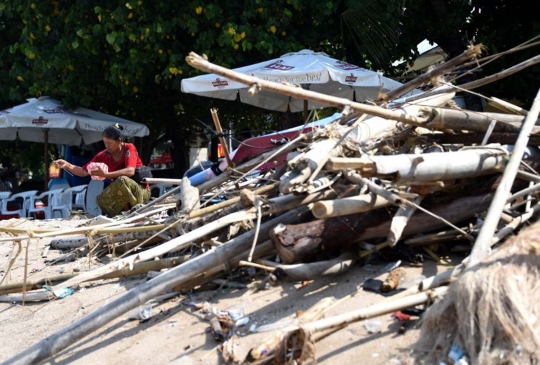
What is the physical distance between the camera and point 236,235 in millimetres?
4602

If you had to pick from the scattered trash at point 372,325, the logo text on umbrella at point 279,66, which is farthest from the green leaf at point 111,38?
the scattered trash at point 372,325

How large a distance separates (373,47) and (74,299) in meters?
7.50

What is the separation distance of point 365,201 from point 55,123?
950 centimetres

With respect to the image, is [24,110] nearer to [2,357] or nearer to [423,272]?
[2,357]

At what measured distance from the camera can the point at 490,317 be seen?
9.17 ft

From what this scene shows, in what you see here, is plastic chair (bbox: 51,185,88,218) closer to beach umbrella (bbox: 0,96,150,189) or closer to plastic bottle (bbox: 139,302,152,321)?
beach umbrella (bbox: 0,96,150,189)

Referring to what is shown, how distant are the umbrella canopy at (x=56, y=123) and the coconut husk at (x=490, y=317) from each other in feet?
33.6

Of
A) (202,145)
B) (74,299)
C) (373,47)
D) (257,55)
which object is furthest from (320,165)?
(202,145)

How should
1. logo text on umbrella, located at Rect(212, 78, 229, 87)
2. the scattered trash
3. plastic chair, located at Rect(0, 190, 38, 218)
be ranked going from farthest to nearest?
plastic chair, located at Rect(0, 190, 38, 218) → logo text on umbrella, located at Rect(212, 78, 229, 87) → the scattered trash

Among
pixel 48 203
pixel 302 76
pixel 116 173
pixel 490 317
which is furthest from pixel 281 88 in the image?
pixel 48 203

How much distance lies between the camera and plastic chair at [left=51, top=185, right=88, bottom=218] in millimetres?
11234

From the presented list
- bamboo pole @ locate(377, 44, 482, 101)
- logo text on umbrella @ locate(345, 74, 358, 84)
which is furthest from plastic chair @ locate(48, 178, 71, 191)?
bamboo pole @ locate(377, 44, 482, 101)

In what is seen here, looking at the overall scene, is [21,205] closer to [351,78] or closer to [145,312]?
[351,78]

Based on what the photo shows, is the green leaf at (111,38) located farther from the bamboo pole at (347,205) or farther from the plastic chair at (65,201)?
the bamboo pole at (347,205)
